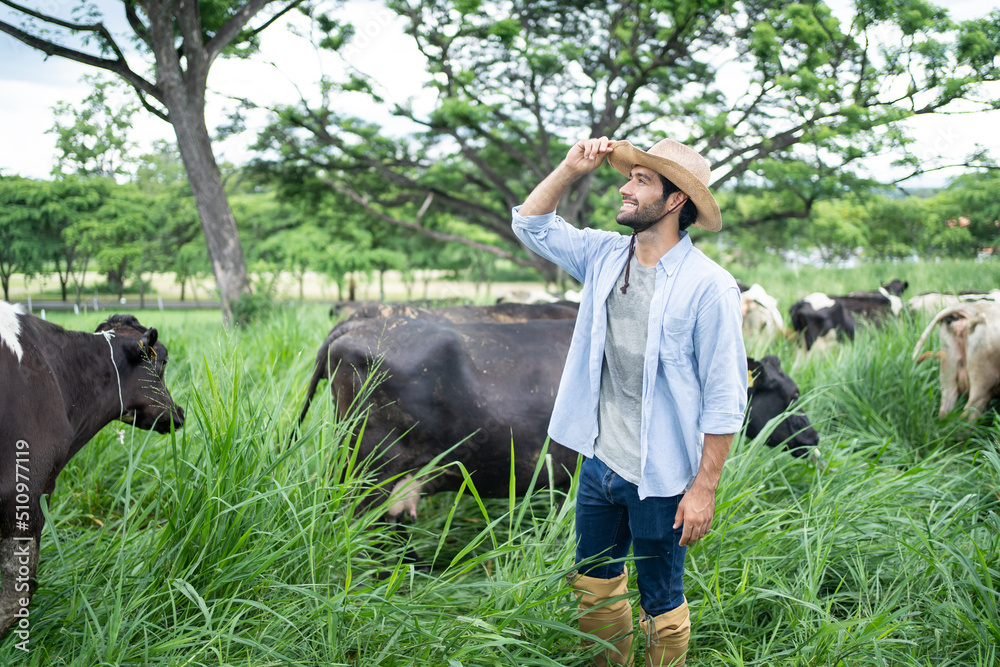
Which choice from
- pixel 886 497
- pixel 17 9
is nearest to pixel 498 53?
pixel 17 9

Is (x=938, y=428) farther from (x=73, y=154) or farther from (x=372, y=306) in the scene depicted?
(x=73, y=154)

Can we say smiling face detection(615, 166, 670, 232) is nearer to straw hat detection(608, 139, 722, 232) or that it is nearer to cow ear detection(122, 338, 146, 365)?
straw hat detection(608, 139, 722, 232)

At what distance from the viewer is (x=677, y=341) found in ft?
6.64

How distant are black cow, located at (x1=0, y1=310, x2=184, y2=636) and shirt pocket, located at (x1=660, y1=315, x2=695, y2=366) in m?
1.81

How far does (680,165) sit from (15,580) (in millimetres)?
2598

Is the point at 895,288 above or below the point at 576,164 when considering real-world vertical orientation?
below

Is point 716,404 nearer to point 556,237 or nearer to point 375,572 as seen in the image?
point 556,237

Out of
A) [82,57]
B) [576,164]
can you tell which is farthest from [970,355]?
[82,57]

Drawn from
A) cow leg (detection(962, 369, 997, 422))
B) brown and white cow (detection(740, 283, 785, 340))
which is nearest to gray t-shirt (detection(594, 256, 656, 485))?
cow leg (detection(962, 369, 997, 422))

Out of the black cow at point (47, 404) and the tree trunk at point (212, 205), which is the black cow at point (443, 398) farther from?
the tree trunk at point (212, 205)

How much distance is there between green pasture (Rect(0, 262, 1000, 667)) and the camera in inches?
80.4

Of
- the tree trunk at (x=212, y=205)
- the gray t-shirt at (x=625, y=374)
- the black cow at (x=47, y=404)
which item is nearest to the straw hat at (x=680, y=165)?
the gray t-shirt at (x=625, y=374)

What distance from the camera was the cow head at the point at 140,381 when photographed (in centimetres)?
274

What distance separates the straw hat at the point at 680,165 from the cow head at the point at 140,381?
6.92 feet
